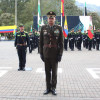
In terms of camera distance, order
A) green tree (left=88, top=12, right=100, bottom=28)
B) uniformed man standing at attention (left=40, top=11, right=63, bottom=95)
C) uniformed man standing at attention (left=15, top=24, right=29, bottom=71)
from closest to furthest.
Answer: uniformed man standing at attention (left=40, top=11, right=63, bottom=95) → uniformed man standing at attention (left=15, top=24, right=29, bottom=71) → green tree (left=88, top=12, right=100, bottom=28)

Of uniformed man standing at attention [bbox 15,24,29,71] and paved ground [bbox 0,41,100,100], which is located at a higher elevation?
uniformed man standing at attention [bbox 15,24,29,71]

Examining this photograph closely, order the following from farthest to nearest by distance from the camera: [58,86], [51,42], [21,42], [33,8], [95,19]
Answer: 1. [33,8]
2. [95,19]
3. [21,42]
4. [58,86]
5. [51,42]

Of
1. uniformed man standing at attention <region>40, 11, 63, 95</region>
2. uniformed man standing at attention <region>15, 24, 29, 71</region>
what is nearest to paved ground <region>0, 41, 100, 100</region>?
uniformed man standing at attention <region>40, 11, 63, 95</region>

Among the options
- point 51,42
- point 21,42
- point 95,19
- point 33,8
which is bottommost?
point 21,42

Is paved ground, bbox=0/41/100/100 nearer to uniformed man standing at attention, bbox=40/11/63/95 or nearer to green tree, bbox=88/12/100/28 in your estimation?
uniformed man standing at attention, bbox=40/11/63/95

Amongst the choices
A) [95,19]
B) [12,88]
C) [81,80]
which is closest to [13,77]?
[12,88]

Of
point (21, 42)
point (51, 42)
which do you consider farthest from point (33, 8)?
point (51, 42)

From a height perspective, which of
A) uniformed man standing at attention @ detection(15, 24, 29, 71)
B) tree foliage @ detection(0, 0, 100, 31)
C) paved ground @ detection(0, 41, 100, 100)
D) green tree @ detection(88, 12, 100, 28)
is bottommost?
paved ground @ detection(0, 41, 100, 100)

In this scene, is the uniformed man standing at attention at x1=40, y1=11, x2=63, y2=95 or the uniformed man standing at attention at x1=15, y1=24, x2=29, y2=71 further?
the uniformed man standing at attention at x1=15, y1=24, x2=29, y2=71

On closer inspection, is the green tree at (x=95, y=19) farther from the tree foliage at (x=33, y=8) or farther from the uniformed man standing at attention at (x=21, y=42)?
the uniformed man standing at attention at (x=21, y=42)

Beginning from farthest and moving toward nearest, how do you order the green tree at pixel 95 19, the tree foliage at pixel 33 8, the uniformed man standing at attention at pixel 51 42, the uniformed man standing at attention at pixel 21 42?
the green tree at pixel 95 19 → the tree foliage at pixel 33 8 → the uniformed man standing at attention at pixel 21 42 → the uniformed man standing at attention at pixel 51 42

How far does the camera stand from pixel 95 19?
66188 mm

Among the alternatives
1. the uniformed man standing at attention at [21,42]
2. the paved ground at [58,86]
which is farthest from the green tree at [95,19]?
the paved ground at [58,86]

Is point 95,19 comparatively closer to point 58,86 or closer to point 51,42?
point 58,86
